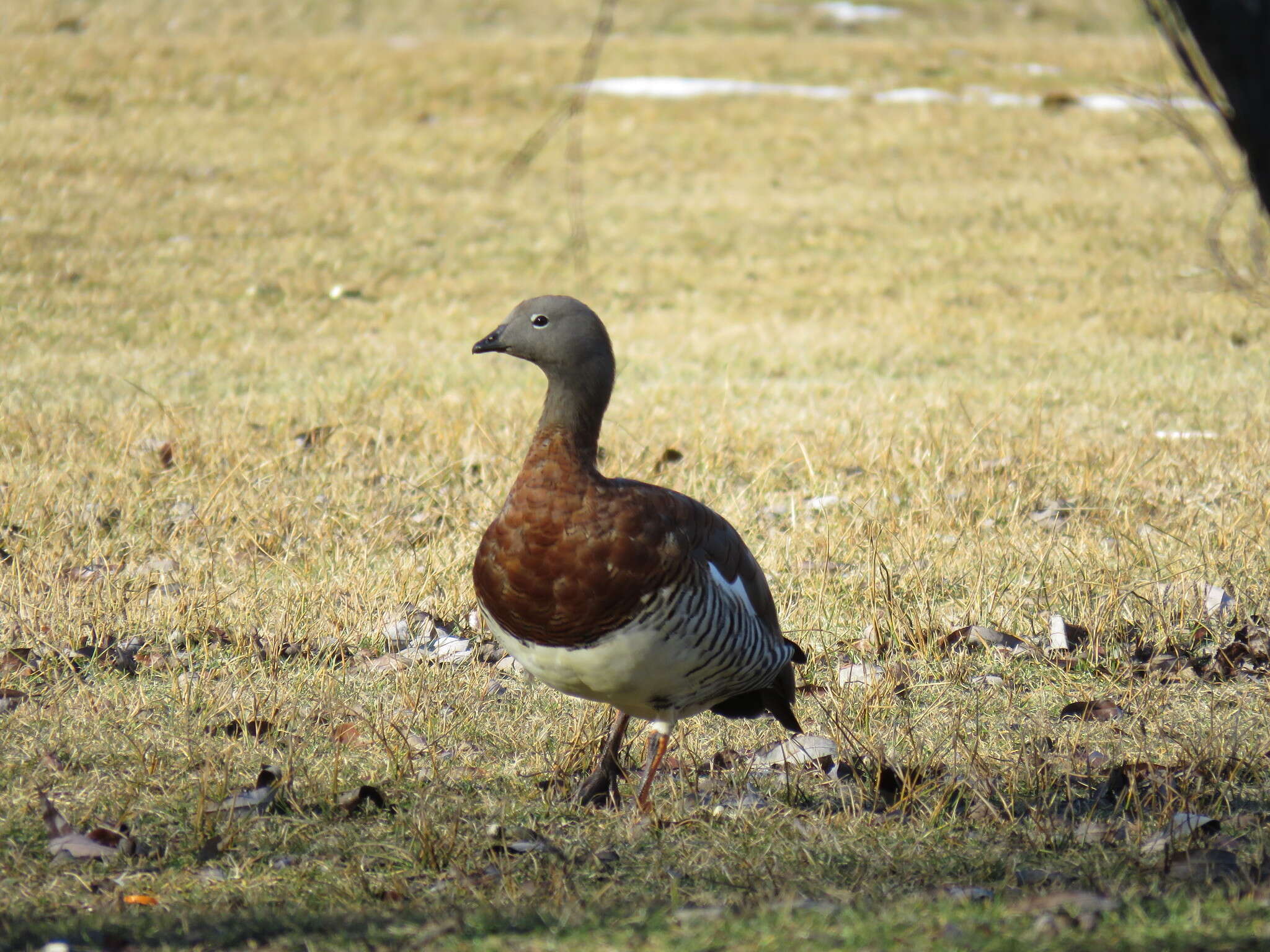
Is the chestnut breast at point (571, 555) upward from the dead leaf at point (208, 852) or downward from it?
upward

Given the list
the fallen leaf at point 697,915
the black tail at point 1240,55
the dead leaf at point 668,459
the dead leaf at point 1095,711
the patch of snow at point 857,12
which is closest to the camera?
the black tail at point 1240,55

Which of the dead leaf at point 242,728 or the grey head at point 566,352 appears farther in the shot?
the dead leaf at point 242,728

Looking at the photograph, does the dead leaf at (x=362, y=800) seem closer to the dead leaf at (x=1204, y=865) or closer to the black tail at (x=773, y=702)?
the black tail at (x=773, y=702)

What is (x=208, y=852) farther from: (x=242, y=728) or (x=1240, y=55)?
(x=1240, y=55)

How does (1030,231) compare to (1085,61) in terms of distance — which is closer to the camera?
(1030,231)

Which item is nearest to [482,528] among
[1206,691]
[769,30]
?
[1206,691]

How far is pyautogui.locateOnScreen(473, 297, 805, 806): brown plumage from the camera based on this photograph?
12.2ft

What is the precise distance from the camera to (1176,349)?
11.3 m

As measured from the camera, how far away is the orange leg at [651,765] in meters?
3.81

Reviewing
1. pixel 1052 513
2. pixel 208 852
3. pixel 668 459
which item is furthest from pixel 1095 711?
pixel 668 459

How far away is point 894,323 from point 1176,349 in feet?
7.99

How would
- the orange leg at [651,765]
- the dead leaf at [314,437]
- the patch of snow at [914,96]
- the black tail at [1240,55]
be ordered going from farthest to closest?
the patch of snow at [914,96], the dead leaf at [314,437], the orange leg at [651,765], the black tail at [1240,55]

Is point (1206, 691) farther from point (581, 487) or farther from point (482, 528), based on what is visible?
point (482, 528)

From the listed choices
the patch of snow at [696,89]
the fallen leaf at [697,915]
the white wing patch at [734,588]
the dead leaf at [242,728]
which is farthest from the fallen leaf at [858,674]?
the patch of snow at [696,89]
